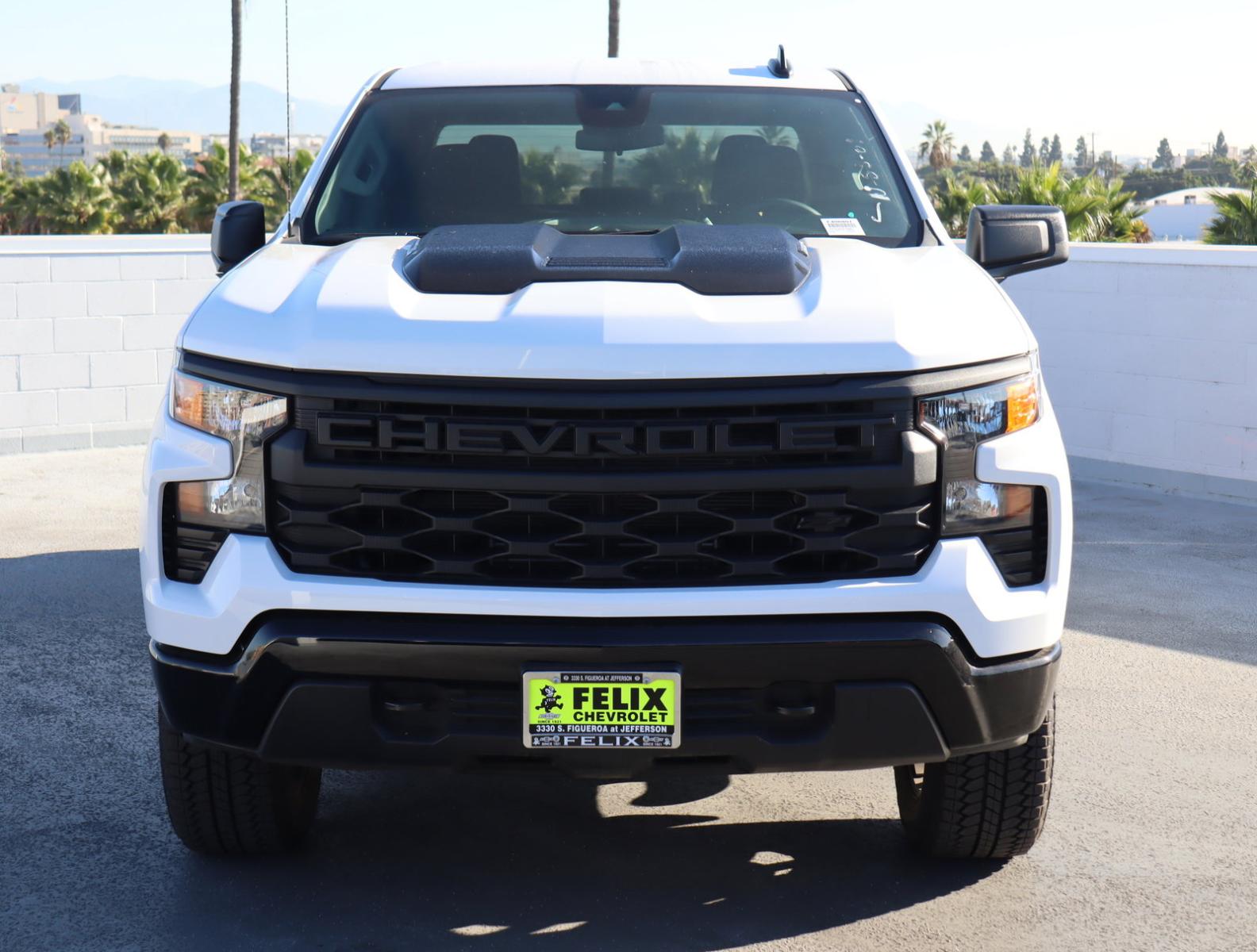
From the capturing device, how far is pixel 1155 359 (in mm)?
9055

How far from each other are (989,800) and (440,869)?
128 cm

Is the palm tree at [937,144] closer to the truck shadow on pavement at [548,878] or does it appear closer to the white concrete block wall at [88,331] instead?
the white concrete block wall at [88,331]

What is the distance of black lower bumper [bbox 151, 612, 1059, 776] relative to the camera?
9.20 ft

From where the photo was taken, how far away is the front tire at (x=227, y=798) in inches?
131

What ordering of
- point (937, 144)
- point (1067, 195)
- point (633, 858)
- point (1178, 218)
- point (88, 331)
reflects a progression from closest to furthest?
point (633, 858) → point (88, 331) → point (1067, 195) → point (1178, 218) → point (937, 144)

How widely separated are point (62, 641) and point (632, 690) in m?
3.47

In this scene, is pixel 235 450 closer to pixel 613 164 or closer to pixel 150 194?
pixel 613 164

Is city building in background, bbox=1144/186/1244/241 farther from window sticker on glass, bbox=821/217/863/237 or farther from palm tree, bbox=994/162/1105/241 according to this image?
window sticker on glass, bbox=821/217/863/237

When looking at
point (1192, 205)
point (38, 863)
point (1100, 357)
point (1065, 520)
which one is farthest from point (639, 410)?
point (1192, 205)

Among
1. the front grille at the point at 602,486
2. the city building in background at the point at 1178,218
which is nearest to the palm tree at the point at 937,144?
the city building in background at the point at 1178,218

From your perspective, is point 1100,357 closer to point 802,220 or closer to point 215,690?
point 802,220

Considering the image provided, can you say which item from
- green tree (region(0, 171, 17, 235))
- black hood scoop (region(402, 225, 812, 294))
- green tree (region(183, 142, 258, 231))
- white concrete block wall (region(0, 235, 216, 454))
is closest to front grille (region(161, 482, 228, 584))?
black hood scoop (region(402, 225, 812, 294))

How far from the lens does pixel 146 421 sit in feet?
33.5

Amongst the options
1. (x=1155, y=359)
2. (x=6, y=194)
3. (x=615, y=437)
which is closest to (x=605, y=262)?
(x=615, y=437)
